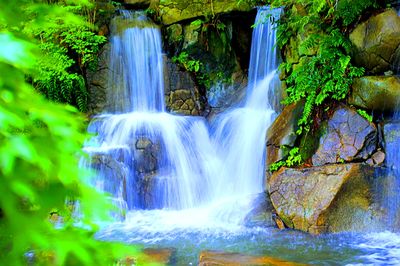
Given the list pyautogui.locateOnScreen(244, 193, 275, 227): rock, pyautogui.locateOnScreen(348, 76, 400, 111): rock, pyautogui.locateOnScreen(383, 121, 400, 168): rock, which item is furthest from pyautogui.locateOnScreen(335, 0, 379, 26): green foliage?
pyautogui.locateOnScreen(244, 193, 275, 227): rock

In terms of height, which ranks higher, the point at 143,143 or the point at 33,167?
the point at 33,167

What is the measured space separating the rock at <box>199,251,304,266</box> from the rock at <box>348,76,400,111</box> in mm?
3573

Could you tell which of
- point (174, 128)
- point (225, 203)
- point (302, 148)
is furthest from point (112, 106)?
point (302, 148)

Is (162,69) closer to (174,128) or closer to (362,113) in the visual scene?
(174,128)

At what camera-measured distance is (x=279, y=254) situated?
554cm

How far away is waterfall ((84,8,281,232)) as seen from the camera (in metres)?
8.17

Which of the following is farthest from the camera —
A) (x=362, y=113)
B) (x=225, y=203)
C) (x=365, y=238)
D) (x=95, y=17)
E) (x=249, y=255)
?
(x=95, y=17)

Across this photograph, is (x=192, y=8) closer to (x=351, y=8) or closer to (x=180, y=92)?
(x=180, y=92)

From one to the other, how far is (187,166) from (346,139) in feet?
12.3

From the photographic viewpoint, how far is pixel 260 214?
23.0 ft

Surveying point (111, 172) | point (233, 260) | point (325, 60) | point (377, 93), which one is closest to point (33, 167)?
point (233, 260)

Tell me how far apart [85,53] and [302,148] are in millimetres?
6957

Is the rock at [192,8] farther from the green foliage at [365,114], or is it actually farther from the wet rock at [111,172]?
the green foliage at [365,114]

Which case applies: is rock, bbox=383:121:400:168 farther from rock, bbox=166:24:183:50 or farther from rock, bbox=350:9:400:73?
rock, bbox=166:24:183:50
